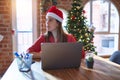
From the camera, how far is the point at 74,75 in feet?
5.35

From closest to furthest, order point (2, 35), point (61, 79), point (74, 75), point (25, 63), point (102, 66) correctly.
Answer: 1. point (61, 79)
2. point (74, 75)
3. point (25, 63)
4. point (102, 66)
5. point (2, 35)

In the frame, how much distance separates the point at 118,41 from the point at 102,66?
3971mm

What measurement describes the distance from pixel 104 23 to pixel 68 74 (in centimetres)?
446

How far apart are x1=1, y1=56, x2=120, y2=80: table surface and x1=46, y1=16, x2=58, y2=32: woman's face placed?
0.48 m

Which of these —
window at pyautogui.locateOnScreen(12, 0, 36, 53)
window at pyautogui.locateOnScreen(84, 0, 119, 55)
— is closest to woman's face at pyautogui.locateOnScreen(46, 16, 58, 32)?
window at pyautogui.locateOnScreen(12, 0, 36, 53)

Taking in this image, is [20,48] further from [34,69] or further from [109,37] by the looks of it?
[34,69]

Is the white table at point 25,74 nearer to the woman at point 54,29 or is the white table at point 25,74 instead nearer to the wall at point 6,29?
the woman at point 54,29

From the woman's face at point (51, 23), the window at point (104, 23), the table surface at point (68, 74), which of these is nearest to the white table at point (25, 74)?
the table surface at point (68, 74)

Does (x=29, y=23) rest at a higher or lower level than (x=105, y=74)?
higher

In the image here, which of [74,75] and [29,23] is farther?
[29,23]

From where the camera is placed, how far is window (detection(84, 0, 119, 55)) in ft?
18.8

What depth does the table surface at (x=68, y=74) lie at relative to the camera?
155 cm

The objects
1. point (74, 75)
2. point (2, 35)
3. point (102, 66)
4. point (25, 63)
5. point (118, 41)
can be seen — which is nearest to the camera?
point (74, 75)

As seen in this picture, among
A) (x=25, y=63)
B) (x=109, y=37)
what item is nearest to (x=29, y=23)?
(x=109, y=37)
